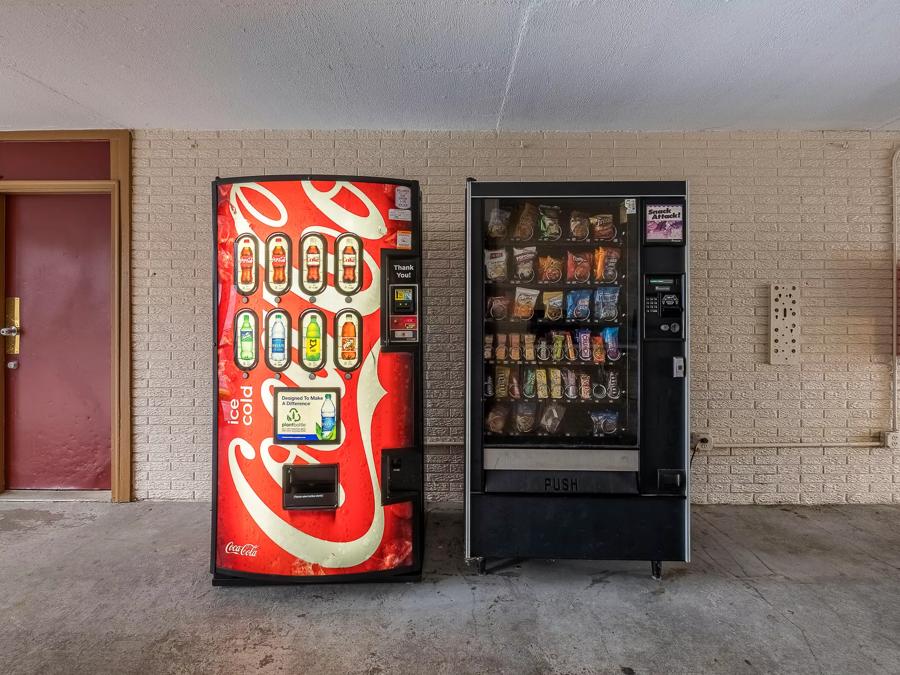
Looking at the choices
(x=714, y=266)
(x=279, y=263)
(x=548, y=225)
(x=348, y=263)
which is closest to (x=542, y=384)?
(x=548, y=225)

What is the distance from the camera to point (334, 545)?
7.06 feet

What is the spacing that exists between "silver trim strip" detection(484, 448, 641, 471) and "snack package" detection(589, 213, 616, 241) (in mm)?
1112

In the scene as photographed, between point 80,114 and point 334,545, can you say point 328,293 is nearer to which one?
point 334,545

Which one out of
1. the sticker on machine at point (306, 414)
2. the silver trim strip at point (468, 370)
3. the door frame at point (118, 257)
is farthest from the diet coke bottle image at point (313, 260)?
the door frame at point (118, 257)

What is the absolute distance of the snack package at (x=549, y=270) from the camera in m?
2.46

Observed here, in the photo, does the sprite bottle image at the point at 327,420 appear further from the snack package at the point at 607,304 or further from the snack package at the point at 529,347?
the snack package at the point at 607,304

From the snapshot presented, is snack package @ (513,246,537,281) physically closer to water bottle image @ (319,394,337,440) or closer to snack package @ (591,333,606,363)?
snack package @ (591,333,606,363)

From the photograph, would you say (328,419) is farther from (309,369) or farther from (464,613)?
(464,613)

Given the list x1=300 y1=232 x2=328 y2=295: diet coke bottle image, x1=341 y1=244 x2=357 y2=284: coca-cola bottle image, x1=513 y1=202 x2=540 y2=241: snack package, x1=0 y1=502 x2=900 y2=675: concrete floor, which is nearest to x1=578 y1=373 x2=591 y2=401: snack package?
x1=513 y1=202 x2=540 y2=241: snack package

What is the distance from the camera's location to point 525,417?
2.49 m

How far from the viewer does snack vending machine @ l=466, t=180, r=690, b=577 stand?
7.32 ft

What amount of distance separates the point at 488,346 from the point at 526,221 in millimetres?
712

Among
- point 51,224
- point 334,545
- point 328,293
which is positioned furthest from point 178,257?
point 334,545

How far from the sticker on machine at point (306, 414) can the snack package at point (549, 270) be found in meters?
1.24
